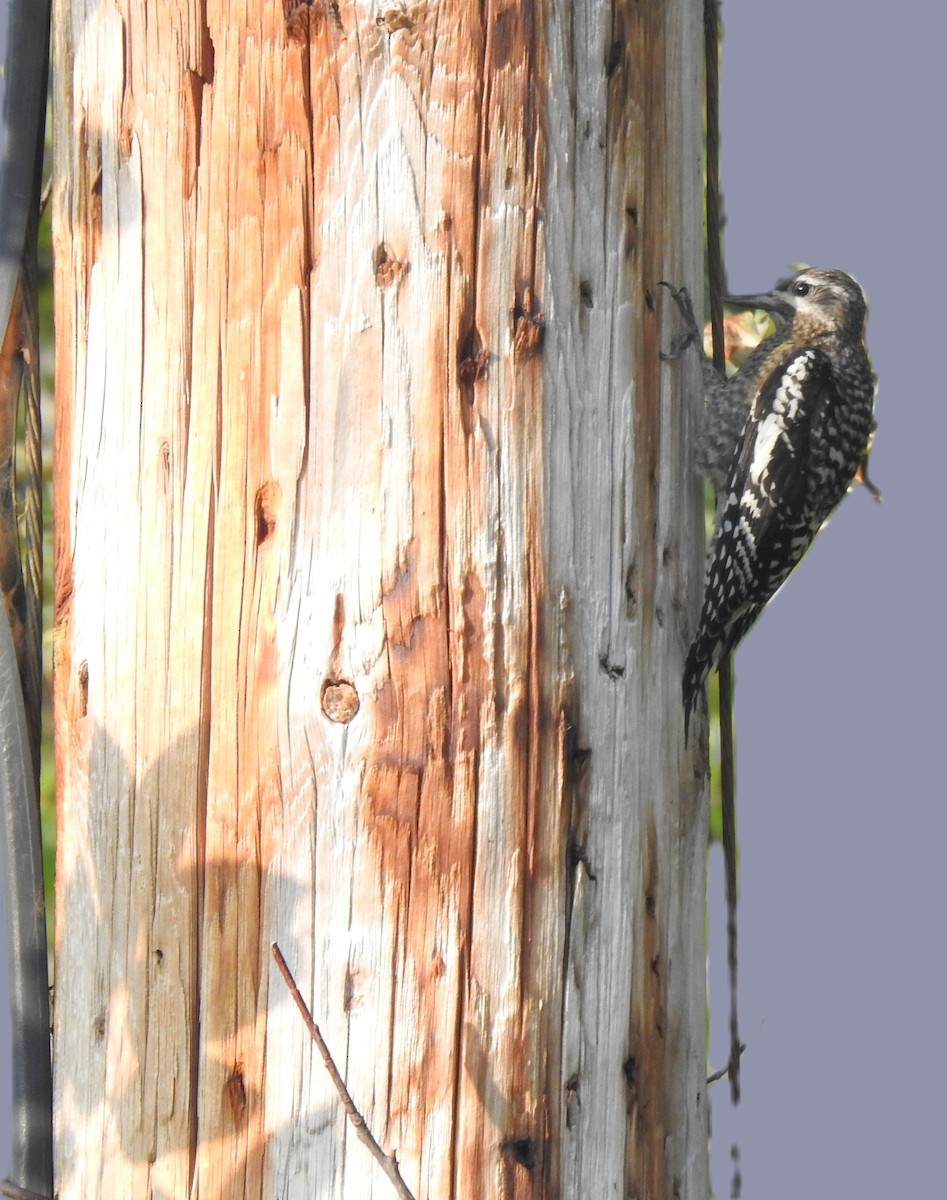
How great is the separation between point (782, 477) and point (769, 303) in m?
0.82

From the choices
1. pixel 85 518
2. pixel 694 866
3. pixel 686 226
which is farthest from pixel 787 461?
pixel 85 518

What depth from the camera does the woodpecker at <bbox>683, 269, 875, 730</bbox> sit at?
362 cm

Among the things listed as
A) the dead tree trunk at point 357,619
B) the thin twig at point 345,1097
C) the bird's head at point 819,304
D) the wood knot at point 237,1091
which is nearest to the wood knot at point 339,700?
the dead tree trunk at point 357,619

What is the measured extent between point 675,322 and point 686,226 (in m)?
0.22

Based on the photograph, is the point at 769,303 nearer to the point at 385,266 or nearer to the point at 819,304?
the point at 819,304

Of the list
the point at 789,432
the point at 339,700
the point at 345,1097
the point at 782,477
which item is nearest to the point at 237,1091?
the point at 345,1097

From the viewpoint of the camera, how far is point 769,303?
176 inches

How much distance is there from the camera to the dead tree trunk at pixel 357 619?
1.92 m

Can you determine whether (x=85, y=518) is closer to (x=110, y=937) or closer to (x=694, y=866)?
(x=110, y=937)

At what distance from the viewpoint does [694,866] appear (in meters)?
2.41

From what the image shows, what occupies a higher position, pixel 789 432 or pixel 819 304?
pixel 819 304

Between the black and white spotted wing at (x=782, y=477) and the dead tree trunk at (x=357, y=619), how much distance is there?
4.98ft

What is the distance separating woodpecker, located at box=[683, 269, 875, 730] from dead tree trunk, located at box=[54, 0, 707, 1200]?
128 centimetres

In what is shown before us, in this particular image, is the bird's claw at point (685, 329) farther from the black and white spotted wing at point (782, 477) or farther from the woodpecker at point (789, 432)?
the black and white spotted wing at point (782, 477)
